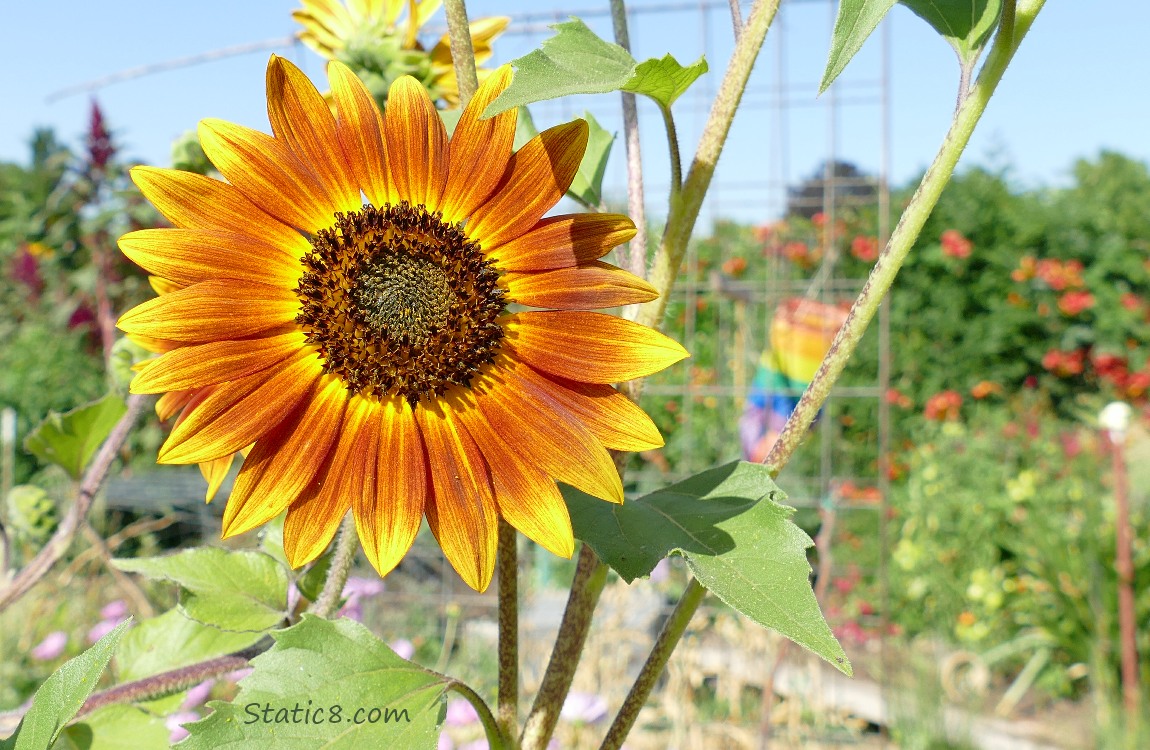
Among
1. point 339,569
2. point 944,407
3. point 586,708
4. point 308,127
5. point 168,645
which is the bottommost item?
point 944,407

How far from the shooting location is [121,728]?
528 millimetres

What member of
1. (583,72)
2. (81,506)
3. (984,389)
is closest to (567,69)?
(583,72)

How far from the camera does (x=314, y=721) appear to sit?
0.40 m

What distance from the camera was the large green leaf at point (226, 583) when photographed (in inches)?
19.8

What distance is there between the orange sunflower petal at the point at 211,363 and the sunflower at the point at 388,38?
257mm

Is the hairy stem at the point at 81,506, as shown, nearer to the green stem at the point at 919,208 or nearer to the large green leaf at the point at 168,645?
the large green leaf at the point at 168,645

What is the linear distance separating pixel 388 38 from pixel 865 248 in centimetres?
517

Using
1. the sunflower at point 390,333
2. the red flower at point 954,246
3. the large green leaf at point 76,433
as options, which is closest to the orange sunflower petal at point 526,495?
the sunflower at point 390,333

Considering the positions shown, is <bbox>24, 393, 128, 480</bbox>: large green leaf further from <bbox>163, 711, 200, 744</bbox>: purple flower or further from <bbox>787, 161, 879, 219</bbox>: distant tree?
<bbox>787, 161, 879, 219</bbox>: distant tree

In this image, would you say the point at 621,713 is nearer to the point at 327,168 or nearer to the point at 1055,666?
the point at 327,168

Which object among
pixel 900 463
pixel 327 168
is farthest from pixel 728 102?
pixel 900 463

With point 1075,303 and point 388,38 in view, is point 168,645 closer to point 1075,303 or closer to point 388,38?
point 388,38

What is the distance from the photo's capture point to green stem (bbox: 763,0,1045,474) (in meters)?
0.40

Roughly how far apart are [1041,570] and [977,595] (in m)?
0.35
